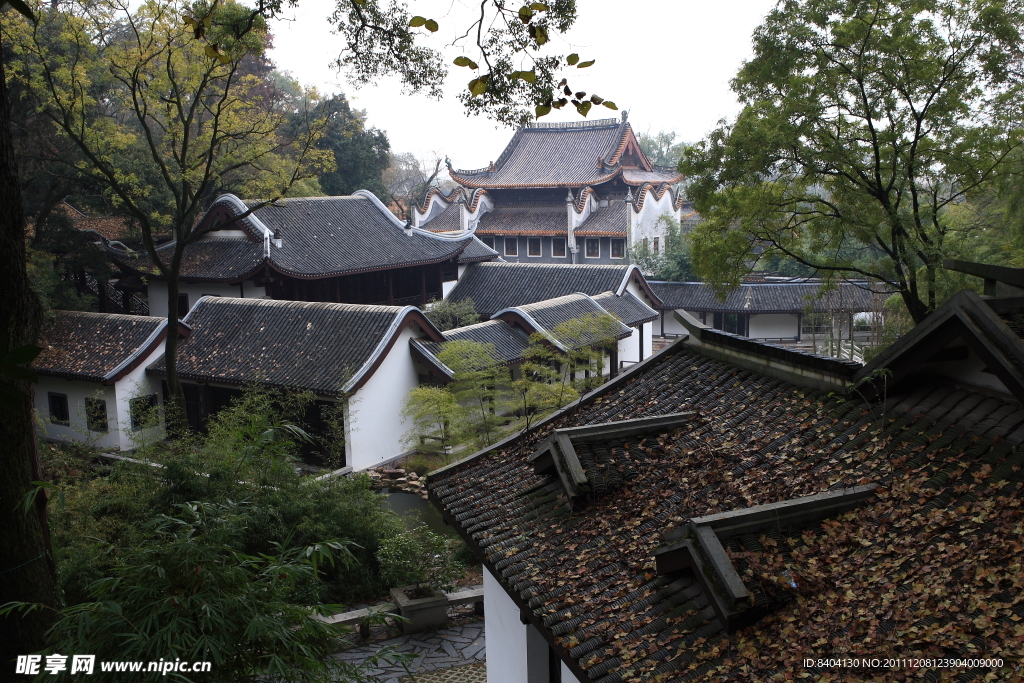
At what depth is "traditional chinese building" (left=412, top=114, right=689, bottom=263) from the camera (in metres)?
35.9

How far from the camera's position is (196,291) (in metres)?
23.6

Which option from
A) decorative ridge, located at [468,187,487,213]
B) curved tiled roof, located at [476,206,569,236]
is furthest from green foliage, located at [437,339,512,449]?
decorative ridge, located at [468,187,487,213]

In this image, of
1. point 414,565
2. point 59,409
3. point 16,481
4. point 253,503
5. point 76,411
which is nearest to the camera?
point 16,481

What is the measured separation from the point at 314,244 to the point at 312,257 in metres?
0.81

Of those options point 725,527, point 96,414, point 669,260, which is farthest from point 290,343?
point 669,260

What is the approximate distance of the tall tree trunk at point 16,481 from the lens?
4.14m

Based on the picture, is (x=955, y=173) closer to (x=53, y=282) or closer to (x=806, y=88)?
(x=806, y=88)

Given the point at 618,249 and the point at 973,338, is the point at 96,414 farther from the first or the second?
the point at 618,249

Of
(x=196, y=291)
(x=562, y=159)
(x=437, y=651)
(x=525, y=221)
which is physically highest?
(x=562, y=159)

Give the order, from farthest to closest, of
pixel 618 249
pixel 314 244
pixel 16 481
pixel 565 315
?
pixel 618 249
pixel 314 244
pixel 565 315
pixel 16 481

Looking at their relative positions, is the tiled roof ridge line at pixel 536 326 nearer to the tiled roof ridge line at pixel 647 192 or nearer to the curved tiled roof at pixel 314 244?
the curved tiled roof at pixel 314 244

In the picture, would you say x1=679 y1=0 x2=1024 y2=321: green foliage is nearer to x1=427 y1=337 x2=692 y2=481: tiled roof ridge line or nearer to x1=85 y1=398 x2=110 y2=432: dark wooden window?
x1=427 y1=337 x2=692 y2=481: tiled roof ridge line

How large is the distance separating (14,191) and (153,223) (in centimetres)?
2186

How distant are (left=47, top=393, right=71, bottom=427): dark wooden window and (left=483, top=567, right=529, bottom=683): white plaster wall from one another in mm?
15590
